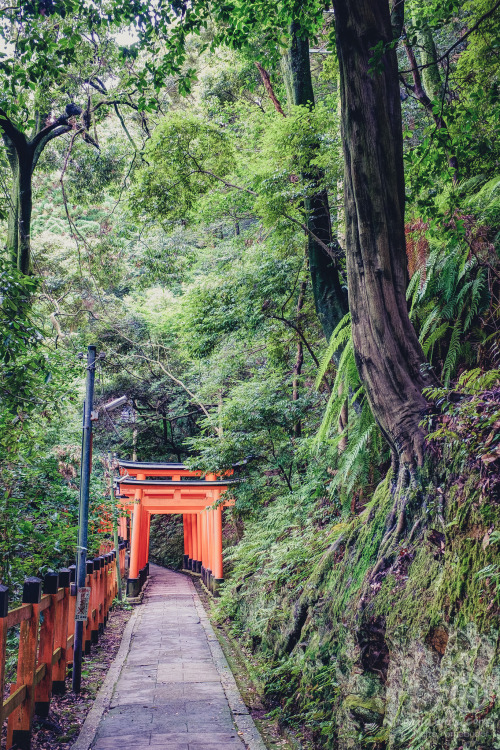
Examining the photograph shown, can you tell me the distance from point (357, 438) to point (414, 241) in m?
1.98

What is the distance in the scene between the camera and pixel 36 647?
13.4ft

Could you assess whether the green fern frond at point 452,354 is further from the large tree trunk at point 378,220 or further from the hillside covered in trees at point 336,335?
the large tree trunk at point 378,220

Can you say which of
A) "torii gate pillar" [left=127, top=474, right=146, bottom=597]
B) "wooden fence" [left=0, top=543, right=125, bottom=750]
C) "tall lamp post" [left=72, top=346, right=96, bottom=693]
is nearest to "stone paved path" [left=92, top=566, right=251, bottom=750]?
"tall lamp post" [left=72, top=346, right=96, bottom=693]

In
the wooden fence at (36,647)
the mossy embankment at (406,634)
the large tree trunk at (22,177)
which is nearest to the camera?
the mossy embankment at (406,634)

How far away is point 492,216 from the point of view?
3.90m

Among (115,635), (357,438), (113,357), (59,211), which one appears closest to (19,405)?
(357,438)

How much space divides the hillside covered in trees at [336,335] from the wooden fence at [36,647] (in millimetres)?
669

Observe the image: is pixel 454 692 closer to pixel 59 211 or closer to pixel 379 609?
pixel 379 609

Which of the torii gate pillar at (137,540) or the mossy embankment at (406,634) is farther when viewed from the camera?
the torii gate pillar at (137,540)

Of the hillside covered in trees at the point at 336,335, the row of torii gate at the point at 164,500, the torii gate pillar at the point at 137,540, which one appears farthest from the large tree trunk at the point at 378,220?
the torii gate pillar at the point at 137,540

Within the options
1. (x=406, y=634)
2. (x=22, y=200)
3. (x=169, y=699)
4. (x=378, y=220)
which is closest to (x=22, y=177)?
(x=22, y=200)

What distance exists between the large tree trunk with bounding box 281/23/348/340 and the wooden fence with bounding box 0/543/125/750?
12.8 ft

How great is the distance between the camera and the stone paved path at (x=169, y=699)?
4.50 m

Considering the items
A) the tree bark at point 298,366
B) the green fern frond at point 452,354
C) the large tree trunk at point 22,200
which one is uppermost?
the large tree trunk at point 22,200
